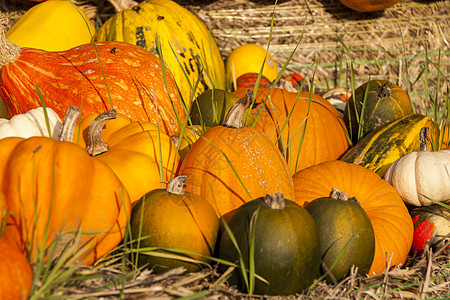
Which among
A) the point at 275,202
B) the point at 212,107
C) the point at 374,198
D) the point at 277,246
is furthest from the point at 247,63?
the point at 277,246

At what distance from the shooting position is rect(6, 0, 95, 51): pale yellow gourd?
3996 mm

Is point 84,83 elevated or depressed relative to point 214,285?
elevated

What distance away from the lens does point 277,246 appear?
6.43 ft

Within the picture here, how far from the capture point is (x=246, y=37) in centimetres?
502

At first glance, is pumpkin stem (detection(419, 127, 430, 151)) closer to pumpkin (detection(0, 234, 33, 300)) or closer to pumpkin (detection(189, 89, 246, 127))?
pumpkin (detection(189, 89, 246, 127))

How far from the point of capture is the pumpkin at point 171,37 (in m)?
3.96

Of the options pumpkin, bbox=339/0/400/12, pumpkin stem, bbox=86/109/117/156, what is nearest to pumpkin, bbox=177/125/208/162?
pumpkin stem, bbox=86/109/117/156

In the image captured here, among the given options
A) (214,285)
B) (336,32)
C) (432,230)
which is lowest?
(432,230)

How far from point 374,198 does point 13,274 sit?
73.1 inches

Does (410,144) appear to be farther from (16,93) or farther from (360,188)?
(16,93)

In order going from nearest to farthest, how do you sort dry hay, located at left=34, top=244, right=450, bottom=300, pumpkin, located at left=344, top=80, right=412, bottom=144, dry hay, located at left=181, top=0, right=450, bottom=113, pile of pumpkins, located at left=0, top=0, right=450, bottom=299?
dry hay, located at left=34, top=244, right=450, bottom=300
pile of pumpkins, located at left=0, top=0, right=450, bottom=299
pumpkin, located at left=344, top=80, right=412, bottom=144
dry hay, located at left=181, top=0, right=450, bottom=113

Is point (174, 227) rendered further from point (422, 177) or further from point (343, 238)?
point (422, 177)

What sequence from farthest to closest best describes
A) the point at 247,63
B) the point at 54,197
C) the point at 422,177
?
the point at 247,63 < the point at 422,177 < the point at 54,197

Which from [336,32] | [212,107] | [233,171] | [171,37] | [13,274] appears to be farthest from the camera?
[336,32]
